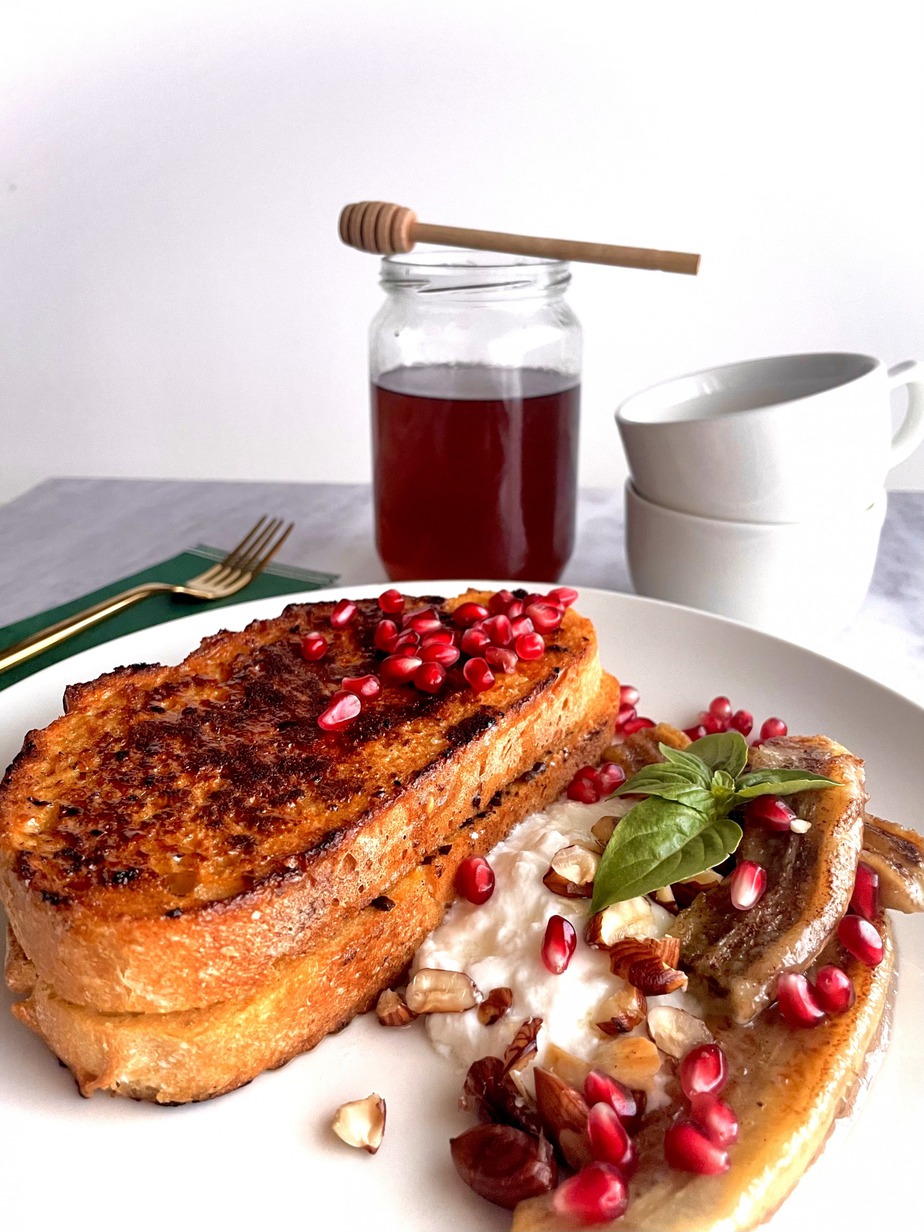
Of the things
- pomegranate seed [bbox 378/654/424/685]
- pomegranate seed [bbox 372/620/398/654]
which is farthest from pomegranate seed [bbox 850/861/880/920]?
pomegranate seed [bbox 372/620/398/654]

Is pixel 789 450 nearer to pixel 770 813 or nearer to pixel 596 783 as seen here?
pixel 596 783

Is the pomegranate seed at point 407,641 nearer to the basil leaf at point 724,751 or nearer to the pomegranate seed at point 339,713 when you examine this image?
the pomegranate seed at point 339,713

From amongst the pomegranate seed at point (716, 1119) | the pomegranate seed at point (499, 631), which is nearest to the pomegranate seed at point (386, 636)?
the pomegranate seed at point (499, 631)

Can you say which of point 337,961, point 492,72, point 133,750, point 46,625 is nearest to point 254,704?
point 133,750

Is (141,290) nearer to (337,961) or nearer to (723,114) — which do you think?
(723,114)

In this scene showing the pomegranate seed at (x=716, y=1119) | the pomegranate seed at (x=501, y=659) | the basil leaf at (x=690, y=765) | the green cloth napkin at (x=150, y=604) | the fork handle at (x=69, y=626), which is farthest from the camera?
the green cloth napkin at (x=150, y=604)

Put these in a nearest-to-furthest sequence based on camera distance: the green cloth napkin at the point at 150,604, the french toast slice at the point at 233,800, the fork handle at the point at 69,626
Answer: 1. the french toast slice at the point at 233,800
2. the fork handle at the point at 69,626
3. the green cloth napkin at the point at 150,604
